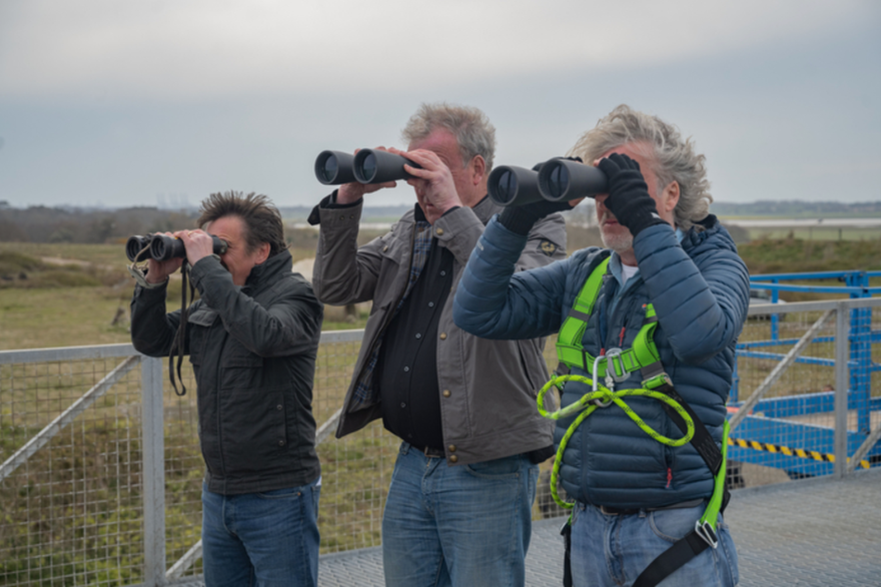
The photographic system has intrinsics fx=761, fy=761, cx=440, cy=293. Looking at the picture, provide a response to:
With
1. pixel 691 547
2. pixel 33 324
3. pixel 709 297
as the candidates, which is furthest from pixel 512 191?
pixel 33 324

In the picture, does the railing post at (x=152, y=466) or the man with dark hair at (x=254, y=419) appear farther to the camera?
the railing post at (x=152, y=466)

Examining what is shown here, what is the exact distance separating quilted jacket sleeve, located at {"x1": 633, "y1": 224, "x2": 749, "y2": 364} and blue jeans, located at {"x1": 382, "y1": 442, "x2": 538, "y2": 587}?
71 centimetres

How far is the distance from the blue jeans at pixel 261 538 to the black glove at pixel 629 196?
1341mm

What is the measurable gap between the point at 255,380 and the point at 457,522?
75 cm

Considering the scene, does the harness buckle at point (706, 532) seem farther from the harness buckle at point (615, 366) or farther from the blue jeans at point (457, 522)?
the blue jeans at point (457, 522)

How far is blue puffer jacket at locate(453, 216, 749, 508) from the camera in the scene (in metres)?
1.37

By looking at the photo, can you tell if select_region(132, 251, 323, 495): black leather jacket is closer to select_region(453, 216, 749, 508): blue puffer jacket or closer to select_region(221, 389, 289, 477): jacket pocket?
select_region(221, 389, 289, 477): jacket pocket

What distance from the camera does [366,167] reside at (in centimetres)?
194

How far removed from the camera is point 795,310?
457 cm

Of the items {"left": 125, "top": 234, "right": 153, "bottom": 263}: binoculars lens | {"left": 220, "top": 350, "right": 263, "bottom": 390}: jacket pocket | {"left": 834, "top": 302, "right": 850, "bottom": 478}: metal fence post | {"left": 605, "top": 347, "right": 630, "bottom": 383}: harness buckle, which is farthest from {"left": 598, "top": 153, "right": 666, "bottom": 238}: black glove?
{"left": 834, "top": 302, "right": 850, "bottom": 478}: metal fence post

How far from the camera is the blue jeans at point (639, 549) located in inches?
57.6

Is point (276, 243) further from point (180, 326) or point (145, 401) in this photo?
point (145, 401)

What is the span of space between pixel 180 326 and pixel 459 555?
1.13 metres

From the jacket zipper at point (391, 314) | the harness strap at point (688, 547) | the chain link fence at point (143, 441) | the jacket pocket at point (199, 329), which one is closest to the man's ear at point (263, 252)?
the jacket pocket at point (199, 329)
